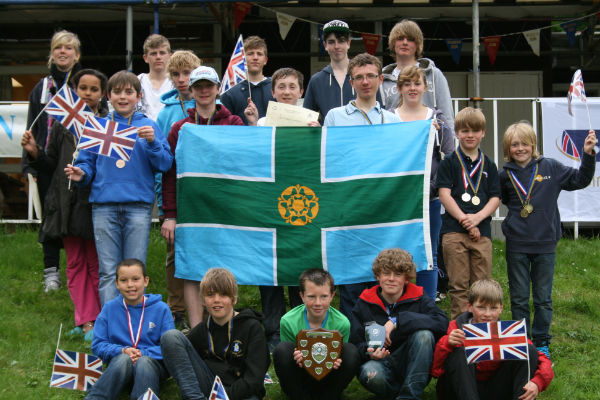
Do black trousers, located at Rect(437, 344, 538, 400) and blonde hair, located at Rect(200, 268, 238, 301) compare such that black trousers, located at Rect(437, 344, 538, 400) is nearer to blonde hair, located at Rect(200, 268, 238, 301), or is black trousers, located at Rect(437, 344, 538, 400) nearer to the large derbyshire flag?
the large derbyshire flag

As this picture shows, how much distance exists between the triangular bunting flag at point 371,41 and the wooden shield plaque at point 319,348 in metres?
7.78

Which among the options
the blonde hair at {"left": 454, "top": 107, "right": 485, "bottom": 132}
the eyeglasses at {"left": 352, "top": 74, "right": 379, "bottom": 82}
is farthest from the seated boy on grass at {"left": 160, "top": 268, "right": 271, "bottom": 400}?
the blonde hair at {"left": 454, "top": 107, "right": 485, "bottom": 132}

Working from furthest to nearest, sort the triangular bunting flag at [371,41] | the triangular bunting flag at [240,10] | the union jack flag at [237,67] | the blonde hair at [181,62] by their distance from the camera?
the triangular bunting flag at [371,41], the triangular bunting flag at [240,10], the union jack flag at [237,67], the blonde hair at [181,62]

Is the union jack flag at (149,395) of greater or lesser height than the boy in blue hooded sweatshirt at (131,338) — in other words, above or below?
below

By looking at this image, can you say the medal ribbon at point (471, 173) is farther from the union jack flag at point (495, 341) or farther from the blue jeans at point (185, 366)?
the blue jeans at point (185, 366)

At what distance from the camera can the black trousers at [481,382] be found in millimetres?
4078

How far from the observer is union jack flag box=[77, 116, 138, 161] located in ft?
Result: 16.6

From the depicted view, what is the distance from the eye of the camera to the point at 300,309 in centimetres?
460

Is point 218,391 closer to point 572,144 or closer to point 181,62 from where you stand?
point 181,62

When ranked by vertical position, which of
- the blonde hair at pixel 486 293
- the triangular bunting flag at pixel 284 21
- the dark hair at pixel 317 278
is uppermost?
the triangular bunting flag at pixel 284 21

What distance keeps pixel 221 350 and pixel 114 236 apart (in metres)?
1.27

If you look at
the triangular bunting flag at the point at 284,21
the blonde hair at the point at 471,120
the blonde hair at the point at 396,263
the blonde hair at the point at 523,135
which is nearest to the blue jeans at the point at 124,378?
the blonde hair at the point at 396,263

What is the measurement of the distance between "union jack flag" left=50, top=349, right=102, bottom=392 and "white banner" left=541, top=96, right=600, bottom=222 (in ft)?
18.2

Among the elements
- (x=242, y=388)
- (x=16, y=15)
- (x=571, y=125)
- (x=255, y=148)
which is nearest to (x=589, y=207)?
(x=571, y=125)
